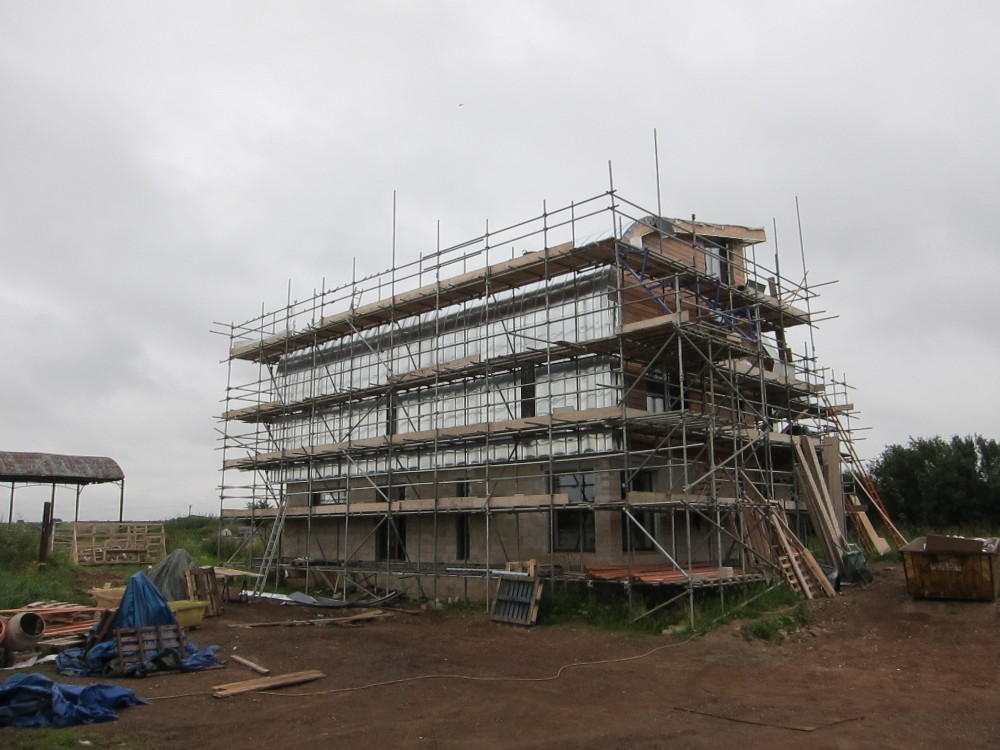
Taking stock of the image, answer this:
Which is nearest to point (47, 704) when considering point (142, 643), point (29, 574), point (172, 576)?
point (142, 643)

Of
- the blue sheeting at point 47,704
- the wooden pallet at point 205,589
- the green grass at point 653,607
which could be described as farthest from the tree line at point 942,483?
the blue sheeting at point 47,704

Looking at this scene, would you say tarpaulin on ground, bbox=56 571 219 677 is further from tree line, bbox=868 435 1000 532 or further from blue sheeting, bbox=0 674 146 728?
tree line, bbox=868 435 1000 532

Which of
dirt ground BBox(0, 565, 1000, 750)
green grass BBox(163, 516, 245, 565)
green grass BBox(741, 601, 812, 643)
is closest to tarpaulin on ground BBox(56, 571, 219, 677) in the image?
dirt ground BBox(0, 565, 1000, 750)

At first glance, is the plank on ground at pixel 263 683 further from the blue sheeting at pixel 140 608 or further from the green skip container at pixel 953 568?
the green skip container at pixel 953 568

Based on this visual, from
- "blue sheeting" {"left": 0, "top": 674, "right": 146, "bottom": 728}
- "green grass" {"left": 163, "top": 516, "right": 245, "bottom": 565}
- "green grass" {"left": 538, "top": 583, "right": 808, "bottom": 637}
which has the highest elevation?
"green grass" {"left": 163, "top": 516, "right": 245, "bottom": 565}

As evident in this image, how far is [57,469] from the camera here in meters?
30.6

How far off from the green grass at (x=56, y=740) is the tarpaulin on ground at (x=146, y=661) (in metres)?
3.76

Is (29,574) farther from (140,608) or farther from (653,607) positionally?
(653,607)

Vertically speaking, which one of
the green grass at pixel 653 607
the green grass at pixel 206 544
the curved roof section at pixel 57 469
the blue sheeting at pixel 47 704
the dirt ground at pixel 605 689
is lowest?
the dirt ground at pixel 605 689

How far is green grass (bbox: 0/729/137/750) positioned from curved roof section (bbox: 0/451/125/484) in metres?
23.2

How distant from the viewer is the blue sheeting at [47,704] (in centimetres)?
902

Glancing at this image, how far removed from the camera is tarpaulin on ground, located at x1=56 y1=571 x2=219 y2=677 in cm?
1261

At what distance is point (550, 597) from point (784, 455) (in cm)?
888

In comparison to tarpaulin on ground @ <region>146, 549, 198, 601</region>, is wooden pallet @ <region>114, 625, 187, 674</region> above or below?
below
